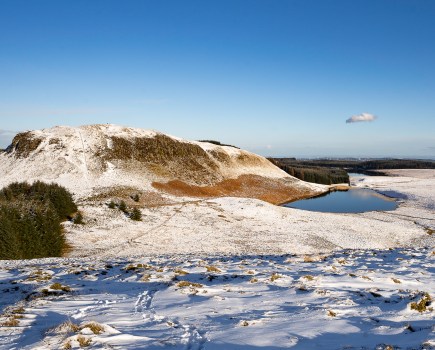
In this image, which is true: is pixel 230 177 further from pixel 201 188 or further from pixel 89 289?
pixel 89 289

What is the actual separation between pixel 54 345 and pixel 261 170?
88089mm

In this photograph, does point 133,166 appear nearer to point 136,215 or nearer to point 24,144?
point 24,144

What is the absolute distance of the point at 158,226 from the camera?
127ft

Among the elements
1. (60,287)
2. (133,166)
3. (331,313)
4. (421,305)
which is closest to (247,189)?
(133,166)

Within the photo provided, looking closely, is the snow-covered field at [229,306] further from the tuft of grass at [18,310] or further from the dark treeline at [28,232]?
the dark treeline at [28,232]

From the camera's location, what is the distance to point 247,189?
7738 cm

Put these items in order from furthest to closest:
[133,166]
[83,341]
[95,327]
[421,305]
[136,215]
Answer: [133,166], [136,215], [421,305], [95,327], [83,341]

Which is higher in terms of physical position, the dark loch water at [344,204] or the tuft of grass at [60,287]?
the tuft of grass at [60,287]

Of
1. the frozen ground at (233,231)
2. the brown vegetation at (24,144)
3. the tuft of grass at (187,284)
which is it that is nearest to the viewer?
the tuft of grass at (187,284)

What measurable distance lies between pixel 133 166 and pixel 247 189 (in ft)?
92.7

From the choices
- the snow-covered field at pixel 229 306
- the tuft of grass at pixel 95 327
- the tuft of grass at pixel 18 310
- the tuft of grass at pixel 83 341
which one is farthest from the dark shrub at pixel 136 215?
the tuft of grass at pixel 83 341

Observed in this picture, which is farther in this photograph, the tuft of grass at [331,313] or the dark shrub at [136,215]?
the dark shrub at [136,215]

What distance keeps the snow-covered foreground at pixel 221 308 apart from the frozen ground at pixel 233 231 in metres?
16.2

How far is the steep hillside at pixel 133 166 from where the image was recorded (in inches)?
2552
